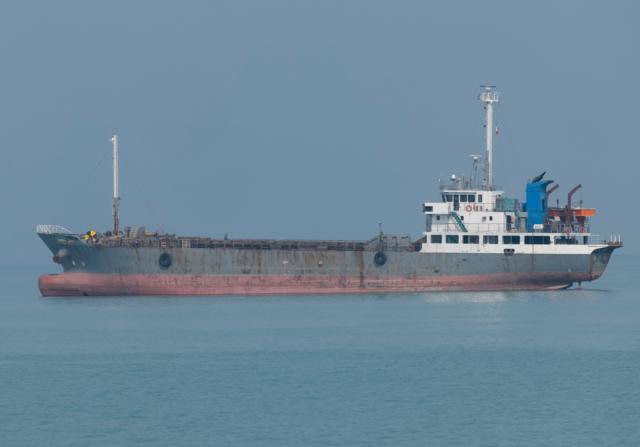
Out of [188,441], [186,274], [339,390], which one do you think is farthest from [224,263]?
[188,441]

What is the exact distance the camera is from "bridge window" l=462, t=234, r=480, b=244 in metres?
75.0

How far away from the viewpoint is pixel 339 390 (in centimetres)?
4422

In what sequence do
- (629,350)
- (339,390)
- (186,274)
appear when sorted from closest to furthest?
1. (339,390)
2. (629,350)
3. (186,274)

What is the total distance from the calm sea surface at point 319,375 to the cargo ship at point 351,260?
239 cm

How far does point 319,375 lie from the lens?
47.1 metres

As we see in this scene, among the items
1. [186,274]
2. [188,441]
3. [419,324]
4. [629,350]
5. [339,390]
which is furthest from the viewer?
[186,274]

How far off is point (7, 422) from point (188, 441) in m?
6.60

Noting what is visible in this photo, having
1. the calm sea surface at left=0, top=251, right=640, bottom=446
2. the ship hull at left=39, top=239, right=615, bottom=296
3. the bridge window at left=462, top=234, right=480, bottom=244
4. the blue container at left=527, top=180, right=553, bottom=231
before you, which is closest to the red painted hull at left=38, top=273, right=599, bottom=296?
the ship hull at left=39, top=239, right=615, bottom=296

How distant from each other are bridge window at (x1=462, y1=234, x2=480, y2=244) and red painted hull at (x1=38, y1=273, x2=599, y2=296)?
2120 mm

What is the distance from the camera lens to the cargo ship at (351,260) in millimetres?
73062

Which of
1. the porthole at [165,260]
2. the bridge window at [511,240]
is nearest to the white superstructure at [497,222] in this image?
the bridge window at [511,240]

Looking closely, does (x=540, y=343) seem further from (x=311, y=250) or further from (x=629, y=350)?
(x=311, y=250)

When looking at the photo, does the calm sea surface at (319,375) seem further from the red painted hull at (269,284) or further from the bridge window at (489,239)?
the bridge window at (489,239)

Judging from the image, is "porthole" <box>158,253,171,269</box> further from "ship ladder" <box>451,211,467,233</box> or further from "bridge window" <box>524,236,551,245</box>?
"bridge window" <box>524,236,551,245</box>
